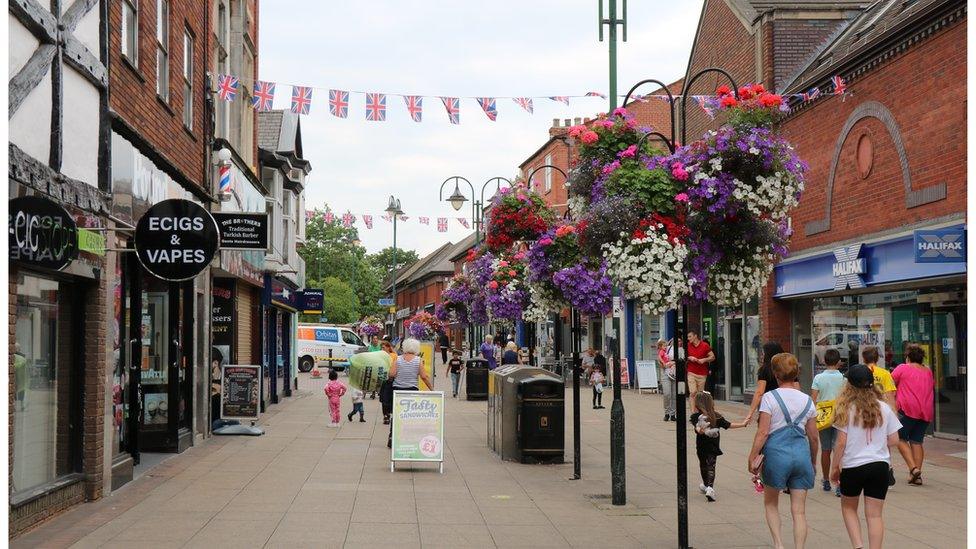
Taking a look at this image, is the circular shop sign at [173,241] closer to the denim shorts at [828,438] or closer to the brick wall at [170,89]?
the brick wall at [170,89]

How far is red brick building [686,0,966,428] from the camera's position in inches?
658

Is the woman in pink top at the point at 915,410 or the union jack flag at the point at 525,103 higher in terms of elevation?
the union jack flag at the point at 525,103

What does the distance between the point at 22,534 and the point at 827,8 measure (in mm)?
21267

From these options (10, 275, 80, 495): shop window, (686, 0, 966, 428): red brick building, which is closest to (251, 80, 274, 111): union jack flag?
(10, 275, 80, 495): shop window

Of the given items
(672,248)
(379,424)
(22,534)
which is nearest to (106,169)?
(22,534)

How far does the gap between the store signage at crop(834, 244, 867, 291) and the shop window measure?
13676 mm

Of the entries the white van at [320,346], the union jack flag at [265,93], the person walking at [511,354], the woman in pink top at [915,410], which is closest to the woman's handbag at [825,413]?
the woman in pink top at [915,410]

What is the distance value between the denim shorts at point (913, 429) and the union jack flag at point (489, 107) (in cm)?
848

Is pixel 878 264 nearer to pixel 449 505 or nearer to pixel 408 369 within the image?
pixel 408 369

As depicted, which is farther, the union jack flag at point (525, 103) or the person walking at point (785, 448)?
the union jack flag at point (525, 103)

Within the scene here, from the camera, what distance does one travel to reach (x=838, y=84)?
19.2 meters

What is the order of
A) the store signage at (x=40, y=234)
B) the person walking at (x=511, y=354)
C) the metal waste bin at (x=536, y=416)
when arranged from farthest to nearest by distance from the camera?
1. the person walking at (x=511, y=354)
2. the metal waste bin at (x=536, y=416)
3. the store signage at (x=40, y=234)

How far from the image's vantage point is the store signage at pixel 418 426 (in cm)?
1368

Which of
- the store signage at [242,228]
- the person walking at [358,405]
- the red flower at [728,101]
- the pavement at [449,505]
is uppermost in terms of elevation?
the red flower at [728,101]
